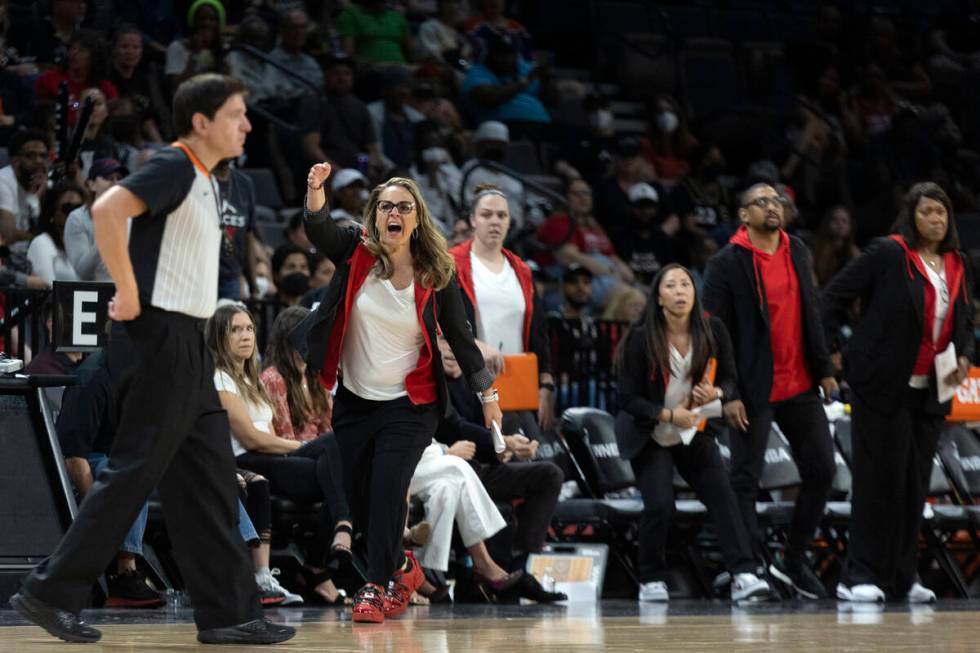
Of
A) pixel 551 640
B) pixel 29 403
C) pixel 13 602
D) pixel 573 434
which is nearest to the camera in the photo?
pixel 13 602

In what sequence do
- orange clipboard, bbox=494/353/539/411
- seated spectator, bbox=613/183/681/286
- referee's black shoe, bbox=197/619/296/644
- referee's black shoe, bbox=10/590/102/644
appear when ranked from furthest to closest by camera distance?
seated spectator, bbox=613/183/681/286
orange clipboard, bbox=494/353/539/411
referee's black shoe, bbox=197/619/296/644
referee's black shoe, bbox=10/590/102/644

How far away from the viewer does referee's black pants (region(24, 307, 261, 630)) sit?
5.19 meters

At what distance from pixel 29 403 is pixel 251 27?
692cm

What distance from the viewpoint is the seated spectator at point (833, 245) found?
49.2ft

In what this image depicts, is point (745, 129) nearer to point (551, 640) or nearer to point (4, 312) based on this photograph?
point (4, 312)

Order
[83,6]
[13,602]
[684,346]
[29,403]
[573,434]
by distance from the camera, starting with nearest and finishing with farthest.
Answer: [13,602] → [29,403] → [684,346] → [573,434] → [83,6]

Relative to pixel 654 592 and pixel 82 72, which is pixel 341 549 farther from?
pixel 82 72

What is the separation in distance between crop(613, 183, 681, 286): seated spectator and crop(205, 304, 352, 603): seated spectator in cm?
629

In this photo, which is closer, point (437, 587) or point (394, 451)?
point (394, 451)

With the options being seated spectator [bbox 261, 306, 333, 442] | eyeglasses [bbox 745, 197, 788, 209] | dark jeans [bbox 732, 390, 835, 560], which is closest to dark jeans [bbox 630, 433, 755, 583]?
dark jeans [bbox 732, 390, 835, 560]

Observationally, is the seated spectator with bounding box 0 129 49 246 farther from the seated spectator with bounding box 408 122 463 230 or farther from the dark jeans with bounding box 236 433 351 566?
the seated spectator with bounding box 408 122 463 230

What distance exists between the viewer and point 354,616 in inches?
266

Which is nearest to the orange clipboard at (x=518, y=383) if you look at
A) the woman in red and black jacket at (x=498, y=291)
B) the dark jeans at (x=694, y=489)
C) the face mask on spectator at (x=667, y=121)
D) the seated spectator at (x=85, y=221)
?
the woman in red and black jacket at (x=498, y=291)

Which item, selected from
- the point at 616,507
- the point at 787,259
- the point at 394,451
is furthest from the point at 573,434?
the point at 394,451
